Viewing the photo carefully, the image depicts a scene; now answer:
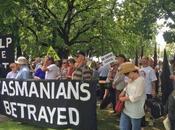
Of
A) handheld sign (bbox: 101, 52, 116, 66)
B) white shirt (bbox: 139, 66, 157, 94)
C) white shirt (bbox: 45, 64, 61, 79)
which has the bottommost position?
white shirt (bbox: 139, 66, 157, 94)

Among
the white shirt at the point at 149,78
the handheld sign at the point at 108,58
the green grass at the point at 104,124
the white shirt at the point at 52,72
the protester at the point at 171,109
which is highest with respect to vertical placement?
the handheld sign at the point at 108,58

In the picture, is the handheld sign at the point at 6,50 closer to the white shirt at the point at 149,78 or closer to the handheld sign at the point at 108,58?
the handheld sign at the point at 108,58

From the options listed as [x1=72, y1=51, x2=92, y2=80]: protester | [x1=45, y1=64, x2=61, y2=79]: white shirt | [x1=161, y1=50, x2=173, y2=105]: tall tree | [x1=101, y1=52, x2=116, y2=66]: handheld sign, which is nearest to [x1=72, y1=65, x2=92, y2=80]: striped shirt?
[x1=72, y1=51, x2=92, y2=80]: protester

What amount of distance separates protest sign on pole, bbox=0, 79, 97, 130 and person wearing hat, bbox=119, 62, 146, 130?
0.92m

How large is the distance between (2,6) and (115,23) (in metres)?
15.6

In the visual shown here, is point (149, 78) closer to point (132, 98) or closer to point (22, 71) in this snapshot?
point (22, 71)

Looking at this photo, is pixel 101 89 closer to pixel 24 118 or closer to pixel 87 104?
pixel 24 118

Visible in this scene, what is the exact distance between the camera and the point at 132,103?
910cm

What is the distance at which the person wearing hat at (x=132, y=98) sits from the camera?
29.4 feet

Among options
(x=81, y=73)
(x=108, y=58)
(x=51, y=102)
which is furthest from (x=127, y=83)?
(x=108, y=58)

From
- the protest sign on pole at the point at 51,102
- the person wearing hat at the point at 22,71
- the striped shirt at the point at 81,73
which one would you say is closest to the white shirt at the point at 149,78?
the striped shirt at the point at 81,73

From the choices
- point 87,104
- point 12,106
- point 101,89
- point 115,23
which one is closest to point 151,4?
point 101,89

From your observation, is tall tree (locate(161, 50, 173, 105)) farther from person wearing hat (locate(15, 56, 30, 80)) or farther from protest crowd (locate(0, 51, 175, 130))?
person wearing hat (locate(15, 56, 30, 80))

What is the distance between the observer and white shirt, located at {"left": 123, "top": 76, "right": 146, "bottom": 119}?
8.96 meters
